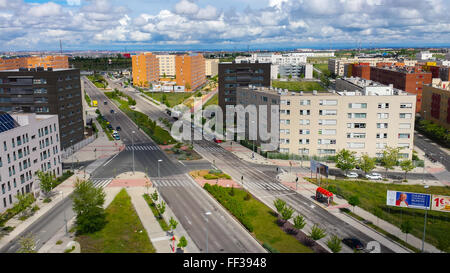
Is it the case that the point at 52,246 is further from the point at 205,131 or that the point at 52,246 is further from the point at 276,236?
the point at 205,131

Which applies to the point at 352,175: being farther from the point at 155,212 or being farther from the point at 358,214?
the point at 155,212

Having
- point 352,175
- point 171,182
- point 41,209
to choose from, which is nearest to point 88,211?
point 41,209

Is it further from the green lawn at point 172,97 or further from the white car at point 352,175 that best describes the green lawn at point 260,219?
the green lawn at point 172,97

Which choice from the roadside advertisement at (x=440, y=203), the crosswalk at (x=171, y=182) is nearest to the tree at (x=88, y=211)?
the crosswalk at (x=171, y=182)

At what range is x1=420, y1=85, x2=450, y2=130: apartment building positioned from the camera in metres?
92.4

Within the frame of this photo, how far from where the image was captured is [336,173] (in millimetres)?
64062

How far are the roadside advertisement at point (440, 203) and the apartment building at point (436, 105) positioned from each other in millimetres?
59695

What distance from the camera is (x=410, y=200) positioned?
41.6 metres

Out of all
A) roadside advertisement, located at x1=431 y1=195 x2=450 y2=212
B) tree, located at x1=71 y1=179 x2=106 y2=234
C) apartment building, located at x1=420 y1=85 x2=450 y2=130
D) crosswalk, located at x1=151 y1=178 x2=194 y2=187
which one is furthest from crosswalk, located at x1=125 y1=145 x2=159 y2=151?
apartment building, located at x1=420 y1=85 x2=450 y2=130

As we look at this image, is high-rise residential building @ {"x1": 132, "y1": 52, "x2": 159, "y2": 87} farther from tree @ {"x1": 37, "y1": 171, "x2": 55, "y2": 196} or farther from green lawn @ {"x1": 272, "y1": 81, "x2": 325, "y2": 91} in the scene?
tree @ {"x1": 37, "y1": 171, "x2": 55, "y2": 196}

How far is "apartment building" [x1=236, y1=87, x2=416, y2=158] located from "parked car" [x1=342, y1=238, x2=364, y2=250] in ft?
114

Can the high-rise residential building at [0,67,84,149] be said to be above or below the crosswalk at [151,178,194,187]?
above
